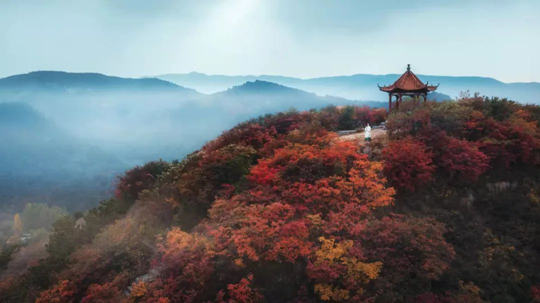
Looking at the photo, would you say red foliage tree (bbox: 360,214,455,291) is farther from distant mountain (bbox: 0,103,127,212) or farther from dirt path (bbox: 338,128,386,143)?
distant mountain (bbox: 0,103,127,212)

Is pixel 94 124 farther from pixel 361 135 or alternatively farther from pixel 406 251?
pixel 406 251

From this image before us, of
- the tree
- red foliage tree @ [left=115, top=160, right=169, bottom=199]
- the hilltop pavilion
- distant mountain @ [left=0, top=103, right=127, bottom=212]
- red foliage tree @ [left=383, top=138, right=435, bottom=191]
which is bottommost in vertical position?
the tree

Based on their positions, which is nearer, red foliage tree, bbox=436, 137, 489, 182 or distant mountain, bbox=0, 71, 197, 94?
red foliage tree, bbox=436, 137, 489, 182

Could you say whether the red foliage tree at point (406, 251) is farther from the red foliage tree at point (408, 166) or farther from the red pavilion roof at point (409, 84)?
the red pavilion roof at point (409, 84)

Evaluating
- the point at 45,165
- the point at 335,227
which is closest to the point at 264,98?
the point at 45,165

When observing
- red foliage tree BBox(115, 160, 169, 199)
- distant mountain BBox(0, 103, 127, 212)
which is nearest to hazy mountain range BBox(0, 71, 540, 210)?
distant mountain BBox(0, 103, 127, 212)

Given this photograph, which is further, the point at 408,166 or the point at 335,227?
the point at 408,166

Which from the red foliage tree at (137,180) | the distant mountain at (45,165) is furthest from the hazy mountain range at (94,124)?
the red foliage tree at (137,180)

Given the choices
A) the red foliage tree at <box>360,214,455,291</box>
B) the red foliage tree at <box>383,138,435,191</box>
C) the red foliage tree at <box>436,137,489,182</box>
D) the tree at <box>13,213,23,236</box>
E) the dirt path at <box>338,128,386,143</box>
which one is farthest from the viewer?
the tree at <box>13,213,23,236</box>
